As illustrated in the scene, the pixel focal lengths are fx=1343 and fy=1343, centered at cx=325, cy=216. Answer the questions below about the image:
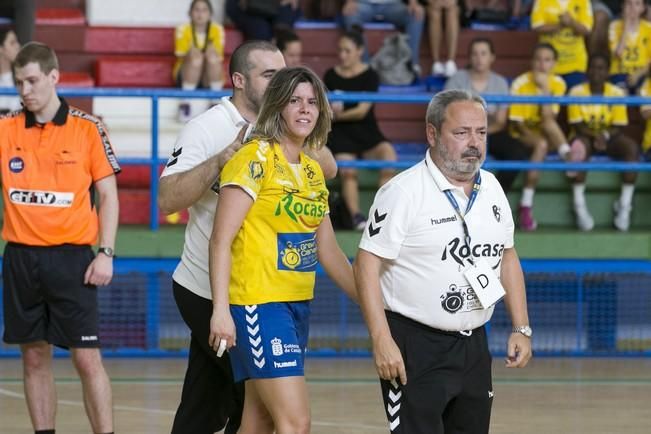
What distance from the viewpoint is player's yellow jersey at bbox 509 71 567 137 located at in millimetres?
11641

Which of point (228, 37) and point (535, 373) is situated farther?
point (228, 37)

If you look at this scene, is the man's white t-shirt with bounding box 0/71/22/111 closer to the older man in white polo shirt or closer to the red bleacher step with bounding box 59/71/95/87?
the red bleacher step with bounding box 59/71/95/87

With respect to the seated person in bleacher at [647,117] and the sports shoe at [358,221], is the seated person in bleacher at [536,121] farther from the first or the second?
the sports shoe at [358,221]

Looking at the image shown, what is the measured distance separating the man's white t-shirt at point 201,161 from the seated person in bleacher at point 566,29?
7335 mm

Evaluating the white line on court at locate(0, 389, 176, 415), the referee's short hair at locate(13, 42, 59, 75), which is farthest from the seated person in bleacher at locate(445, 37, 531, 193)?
the referee's short hair at locate(13, 42, 59, 75)

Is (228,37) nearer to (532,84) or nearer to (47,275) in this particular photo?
(532,84)

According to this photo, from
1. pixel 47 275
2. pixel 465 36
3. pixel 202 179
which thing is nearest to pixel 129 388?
pixel 47 275

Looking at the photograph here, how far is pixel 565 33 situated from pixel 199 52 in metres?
3.42

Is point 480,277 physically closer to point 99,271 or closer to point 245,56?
point 245,56

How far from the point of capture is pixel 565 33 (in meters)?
12.6

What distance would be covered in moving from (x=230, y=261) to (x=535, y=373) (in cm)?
536

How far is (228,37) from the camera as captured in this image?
512 inches

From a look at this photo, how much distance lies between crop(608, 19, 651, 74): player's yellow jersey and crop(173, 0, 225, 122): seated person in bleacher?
3.67 meters

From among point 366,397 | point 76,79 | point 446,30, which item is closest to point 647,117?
point 446,30
